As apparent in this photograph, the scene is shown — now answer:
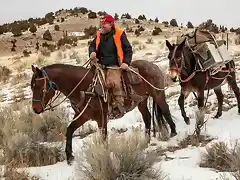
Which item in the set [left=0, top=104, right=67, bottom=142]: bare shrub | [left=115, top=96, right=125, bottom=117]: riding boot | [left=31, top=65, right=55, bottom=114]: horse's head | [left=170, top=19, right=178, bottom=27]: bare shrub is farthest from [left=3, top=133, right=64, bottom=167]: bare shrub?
[left=170, top=19, right=178, bottom=27]: bare shrub

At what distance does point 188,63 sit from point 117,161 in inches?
166

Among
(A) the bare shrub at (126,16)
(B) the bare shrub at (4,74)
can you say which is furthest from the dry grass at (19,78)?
(A) the bare shrub at (126,16)

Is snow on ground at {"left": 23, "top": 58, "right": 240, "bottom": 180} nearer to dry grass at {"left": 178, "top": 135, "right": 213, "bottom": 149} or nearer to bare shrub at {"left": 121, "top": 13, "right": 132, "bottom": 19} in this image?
dry grass at {"left": 178, "top": 135, "right": 213, "bottom": 149}

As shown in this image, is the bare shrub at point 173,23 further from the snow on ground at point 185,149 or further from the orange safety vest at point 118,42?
the orange safety vest at point 118,42

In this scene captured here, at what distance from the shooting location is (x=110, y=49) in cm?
770

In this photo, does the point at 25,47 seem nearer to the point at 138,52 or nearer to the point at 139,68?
the point at 138,52

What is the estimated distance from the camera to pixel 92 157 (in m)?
5.70

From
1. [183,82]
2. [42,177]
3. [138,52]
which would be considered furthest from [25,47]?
[42,177]

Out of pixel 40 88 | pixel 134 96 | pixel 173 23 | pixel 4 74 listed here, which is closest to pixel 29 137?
pixel 40 88

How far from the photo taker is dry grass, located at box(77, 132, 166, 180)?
563 cm

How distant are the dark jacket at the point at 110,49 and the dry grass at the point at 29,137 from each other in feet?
6.06

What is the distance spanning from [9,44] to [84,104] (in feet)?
89.0

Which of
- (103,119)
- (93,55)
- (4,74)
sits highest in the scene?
(93,55)

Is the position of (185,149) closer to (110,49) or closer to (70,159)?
(70,159)
